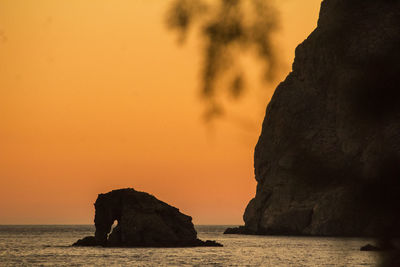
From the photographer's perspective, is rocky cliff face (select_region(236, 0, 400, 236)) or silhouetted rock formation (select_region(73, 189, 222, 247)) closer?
rocky cliff face (select_region(236, 0, 400, 236))

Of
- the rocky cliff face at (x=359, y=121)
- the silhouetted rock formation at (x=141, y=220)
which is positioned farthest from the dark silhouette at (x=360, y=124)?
the silhouetted rock formation at (x=141, y=220)

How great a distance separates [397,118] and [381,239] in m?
0.80

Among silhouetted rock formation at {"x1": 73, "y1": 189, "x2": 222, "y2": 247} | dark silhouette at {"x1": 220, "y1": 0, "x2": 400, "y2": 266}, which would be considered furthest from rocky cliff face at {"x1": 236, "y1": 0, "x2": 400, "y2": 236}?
silhouetted rock formation at {"x1": 73, "y1": 189, "x2": 222, "y2": 247}

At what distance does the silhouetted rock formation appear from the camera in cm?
8775

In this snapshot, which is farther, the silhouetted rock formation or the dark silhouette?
the silhouetted rock formation

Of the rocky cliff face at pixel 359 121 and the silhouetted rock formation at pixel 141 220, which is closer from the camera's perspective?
the rocky cliff face at pixel 359 121

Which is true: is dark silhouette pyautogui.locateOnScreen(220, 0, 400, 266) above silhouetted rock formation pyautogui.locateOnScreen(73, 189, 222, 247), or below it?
below

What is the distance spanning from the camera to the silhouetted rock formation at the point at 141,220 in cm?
8775

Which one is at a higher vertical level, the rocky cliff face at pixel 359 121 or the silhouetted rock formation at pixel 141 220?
the silhouetted rock formation at pixel 141 220

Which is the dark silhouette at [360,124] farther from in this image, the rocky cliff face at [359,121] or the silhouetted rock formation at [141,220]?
the silhouetted rock formation at [141,220]

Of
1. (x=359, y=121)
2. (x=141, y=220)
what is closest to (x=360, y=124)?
(x=359, y=121)

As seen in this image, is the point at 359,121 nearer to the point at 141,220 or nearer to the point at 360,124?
the point at 360,124

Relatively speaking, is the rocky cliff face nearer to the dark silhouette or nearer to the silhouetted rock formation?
the dark silhouette

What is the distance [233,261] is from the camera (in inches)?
3061
